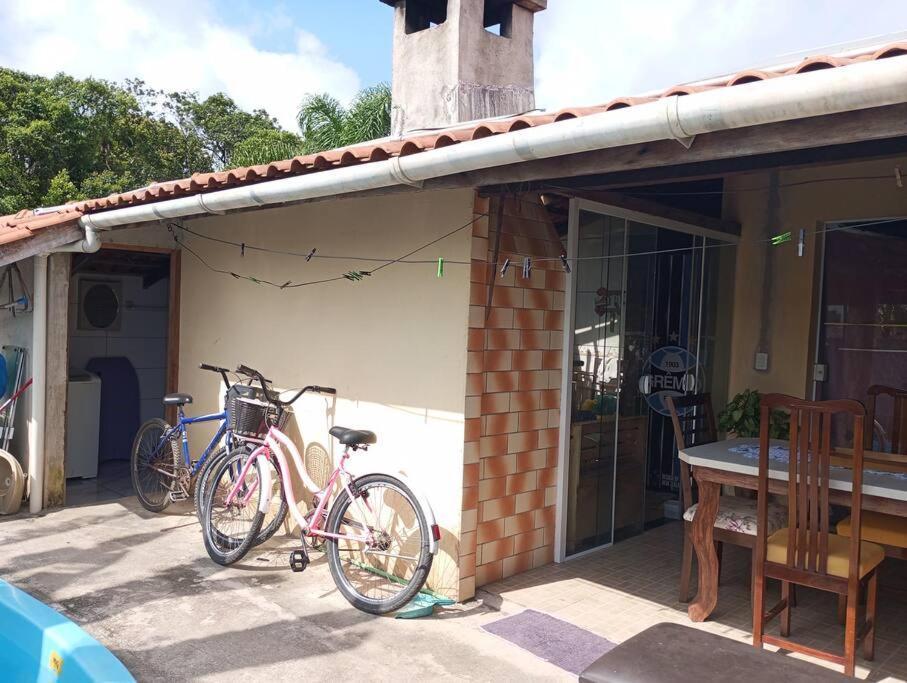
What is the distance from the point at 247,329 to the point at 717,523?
359 centimetres

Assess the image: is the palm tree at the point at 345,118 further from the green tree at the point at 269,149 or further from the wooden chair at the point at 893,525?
the wooden chair at the point at 893,525

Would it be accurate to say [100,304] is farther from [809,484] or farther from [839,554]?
[839,554]

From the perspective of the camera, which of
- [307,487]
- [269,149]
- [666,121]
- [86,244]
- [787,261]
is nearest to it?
[666,121]

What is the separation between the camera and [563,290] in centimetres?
445

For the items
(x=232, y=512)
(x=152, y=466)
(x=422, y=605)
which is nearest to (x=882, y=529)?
(x=422, y=605)

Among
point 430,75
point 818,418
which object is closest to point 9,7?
point 430,75

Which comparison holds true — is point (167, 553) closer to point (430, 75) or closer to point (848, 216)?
point (848, 216)

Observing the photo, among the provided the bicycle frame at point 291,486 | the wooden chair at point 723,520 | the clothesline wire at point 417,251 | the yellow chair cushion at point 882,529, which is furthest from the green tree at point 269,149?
the yellow chair cushion at point 882,529

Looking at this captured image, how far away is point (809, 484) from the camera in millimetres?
3182

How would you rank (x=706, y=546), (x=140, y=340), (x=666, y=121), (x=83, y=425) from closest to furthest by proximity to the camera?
1. (x=666, y=121)
2. (x=706, y=546)
3. (x=83, y=425)
4. (x=140, y=340)

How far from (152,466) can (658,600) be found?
12.4 feet

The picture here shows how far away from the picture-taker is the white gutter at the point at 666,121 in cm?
194

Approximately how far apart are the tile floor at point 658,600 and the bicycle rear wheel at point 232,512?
1.50 metres

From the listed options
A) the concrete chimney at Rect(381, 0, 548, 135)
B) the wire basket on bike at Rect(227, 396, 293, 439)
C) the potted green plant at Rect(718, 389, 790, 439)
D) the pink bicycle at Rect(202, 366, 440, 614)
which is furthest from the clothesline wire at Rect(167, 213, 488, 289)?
the concrete chimney at Rect(381, 0, 548, 135)
